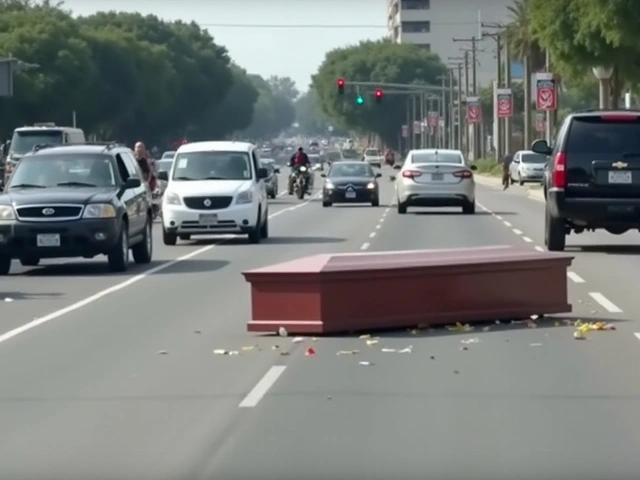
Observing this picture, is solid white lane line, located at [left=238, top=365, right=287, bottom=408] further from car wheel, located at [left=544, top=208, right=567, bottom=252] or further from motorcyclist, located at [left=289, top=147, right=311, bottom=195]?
motorcyclist, located at [left=289, top=147, right=311, bottom=195]

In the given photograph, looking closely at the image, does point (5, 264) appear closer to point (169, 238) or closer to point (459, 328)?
point (169, 238)

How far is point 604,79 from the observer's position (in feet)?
177

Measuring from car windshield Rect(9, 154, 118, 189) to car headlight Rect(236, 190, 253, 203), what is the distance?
18.6ft

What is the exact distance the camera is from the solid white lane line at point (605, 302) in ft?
56.6

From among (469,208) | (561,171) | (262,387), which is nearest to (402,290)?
(262,387)

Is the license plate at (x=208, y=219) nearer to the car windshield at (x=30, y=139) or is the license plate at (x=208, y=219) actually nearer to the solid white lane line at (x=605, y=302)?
the solid white lane line at (x=605, y=302)

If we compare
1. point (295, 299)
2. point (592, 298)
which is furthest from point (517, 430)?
point (592, 298)

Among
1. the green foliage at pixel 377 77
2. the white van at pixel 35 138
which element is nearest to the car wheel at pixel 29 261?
the white van at pixel 35 138

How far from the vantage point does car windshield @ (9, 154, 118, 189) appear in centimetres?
2380

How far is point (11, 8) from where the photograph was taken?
130 m

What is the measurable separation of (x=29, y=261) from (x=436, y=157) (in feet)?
62.4

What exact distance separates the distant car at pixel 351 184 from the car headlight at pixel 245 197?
19389 mm

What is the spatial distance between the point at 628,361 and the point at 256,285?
11.7 ft

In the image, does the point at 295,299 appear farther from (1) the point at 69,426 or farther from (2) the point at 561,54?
(2) the point at 561,54
